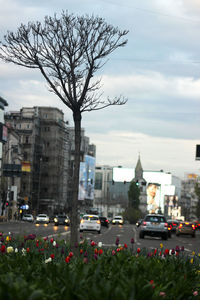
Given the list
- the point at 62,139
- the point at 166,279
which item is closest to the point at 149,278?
the point at 166,279

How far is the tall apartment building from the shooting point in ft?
526

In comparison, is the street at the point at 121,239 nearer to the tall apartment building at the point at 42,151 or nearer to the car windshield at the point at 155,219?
the car windshield at the point at 155,219

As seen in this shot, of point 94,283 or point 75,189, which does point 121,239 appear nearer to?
point 75,189

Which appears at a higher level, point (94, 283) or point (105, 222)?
point (94, 283)

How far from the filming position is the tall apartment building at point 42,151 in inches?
6309

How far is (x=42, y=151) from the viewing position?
168 m

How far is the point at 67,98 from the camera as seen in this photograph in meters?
19.0

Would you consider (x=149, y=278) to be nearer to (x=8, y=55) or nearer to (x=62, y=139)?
(x=8, y=55)

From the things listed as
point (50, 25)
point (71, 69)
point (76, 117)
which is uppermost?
point (50, 25)

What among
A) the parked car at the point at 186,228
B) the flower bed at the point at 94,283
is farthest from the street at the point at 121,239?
the flower bed at the point at 94,283

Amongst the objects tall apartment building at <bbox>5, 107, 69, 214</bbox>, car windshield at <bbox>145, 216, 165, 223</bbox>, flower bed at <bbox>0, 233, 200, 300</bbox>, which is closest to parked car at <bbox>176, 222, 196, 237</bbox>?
car windshield at <bbox>145, 216, 165, 223</bbox>

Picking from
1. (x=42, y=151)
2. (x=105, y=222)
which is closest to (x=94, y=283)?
(x=105, y=222)

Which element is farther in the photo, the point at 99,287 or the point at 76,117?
the point at 76,117

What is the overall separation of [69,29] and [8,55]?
1.80m
